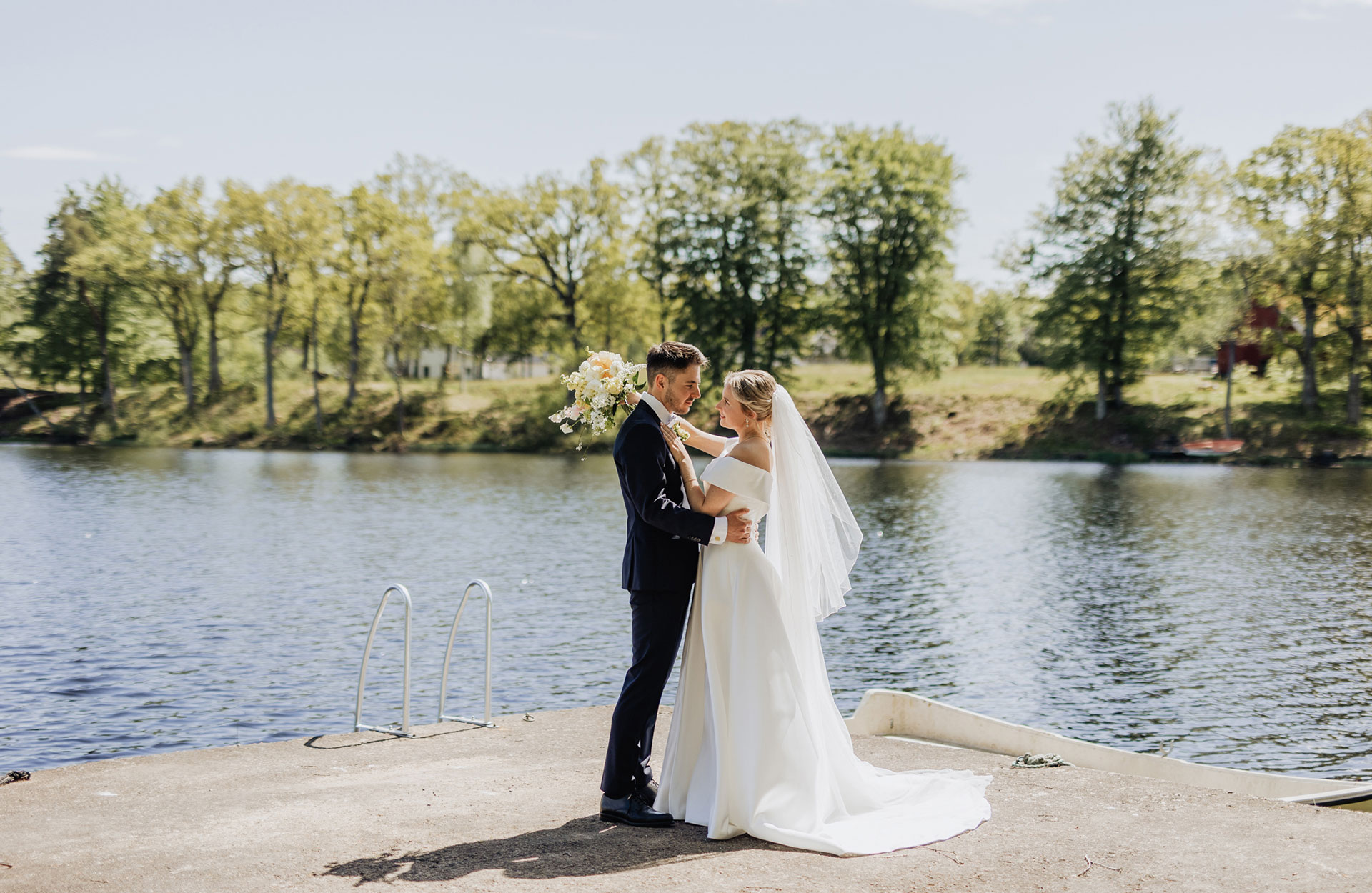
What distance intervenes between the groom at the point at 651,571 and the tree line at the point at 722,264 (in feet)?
174

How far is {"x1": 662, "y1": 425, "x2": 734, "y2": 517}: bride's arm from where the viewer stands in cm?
615

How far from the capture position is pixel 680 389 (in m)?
6.23

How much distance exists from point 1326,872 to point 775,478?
3.48 metres

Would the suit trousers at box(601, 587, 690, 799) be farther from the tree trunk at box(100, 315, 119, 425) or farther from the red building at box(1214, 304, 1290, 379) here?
the tree trunk at box(100, 315, 119, 425)

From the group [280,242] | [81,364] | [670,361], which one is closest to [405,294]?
[280,242]

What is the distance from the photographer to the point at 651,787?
643 centimetres

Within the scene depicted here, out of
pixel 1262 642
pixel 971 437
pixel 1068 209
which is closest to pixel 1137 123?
pixel 1068 209

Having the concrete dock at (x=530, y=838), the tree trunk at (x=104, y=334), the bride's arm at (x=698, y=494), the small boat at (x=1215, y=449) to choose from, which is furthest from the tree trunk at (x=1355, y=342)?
the tree trunk at (x=104, y=334)

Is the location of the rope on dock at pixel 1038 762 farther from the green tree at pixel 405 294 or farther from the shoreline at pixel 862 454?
the green tree at pixel 405 294

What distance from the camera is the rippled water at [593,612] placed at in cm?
1313

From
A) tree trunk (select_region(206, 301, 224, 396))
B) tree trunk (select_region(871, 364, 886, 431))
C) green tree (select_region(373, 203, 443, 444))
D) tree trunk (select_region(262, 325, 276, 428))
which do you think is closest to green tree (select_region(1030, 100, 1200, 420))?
tree trunk (select_region(871, 364, 886, 431))

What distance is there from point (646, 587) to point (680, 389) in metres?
1.16

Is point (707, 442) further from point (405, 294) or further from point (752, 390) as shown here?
point (405, 294)

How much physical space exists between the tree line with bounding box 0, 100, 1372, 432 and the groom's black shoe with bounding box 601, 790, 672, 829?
53.2 m
